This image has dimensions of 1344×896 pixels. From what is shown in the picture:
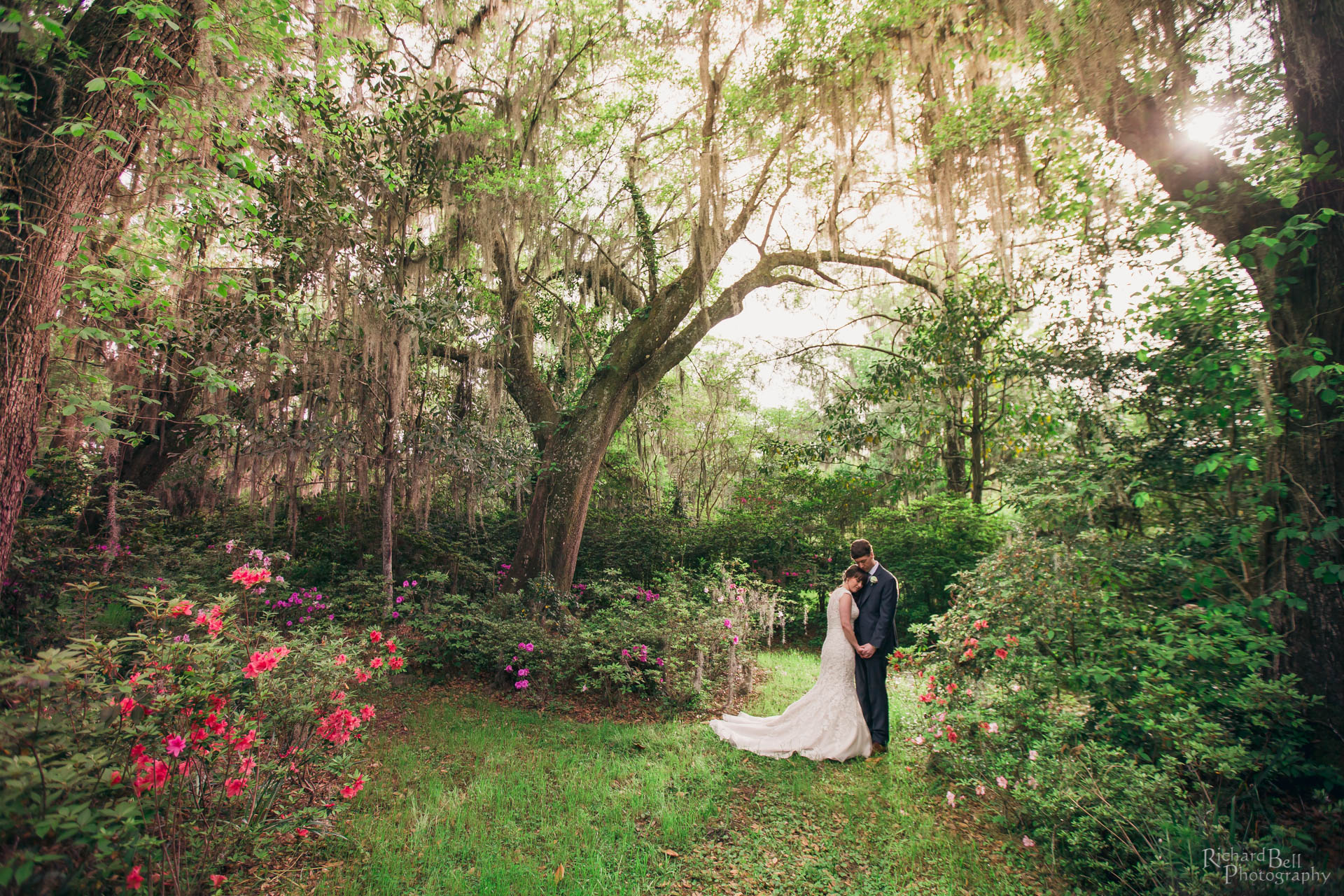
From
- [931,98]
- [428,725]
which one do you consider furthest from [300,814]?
[931,98]

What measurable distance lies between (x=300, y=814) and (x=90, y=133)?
10.3 ft

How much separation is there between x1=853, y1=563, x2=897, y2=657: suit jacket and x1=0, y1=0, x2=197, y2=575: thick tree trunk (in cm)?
462

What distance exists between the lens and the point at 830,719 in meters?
3.95

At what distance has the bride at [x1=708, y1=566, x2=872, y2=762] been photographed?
3.86 m

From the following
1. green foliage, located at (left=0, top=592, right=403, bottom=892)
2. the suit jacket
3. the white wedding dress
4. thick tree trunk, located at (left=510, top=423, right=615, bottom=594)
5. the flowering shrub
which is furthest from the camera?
thick tree trunk, located at (left=510, top=423, right=615, bottom=594)

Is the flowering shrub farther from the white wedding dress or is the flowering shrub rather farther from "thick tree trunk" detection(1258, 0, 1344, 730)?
"thick tree trunk" detection(1258, 0, 1344, 730)

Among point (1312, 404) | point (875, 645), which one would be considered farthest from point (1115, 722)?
point (1312, 404)

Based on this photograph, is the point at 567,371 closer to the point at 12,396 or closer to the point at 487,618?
the point at 487,618

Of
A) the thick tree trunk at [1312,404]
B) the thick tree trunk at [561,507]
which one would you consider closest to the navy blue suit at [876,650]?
the thick tree trunk at [1312,404]

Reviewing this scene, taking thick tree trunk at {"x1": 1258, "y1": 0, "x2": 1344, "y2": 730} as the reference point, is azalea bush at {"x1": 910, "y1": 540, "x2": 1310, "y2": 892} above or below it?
below

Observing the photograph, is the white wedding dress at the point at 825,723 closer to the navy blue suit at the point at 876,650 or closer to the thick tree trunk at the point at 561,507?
the navy blue suit at the point at 876,650

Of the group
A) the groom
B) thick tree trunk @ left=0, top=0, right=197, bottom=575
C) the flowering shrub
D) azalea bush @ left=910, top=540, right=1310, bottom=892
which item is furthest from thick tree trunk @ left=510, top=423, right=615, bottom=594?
thick tree trunk @ left=0, top=0, right=197, bottom=575

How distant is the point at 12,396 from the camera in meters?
2.34

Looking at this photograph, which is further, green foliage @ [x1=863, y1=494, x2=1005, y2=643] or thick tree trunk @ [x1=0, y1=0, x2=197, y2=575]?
green foliage @ [x1=863, y1=494, x2=1005, y2=643]
